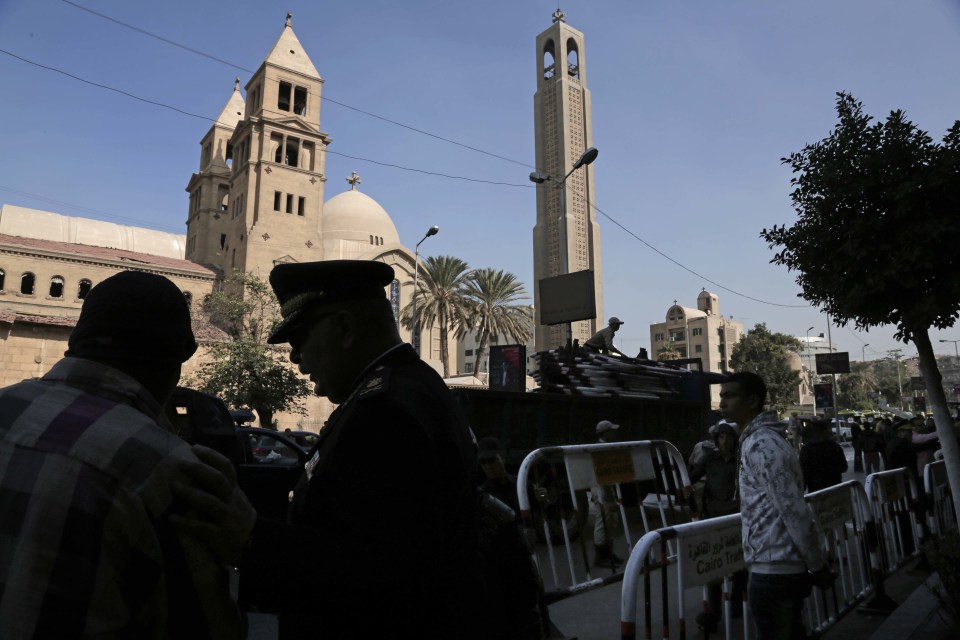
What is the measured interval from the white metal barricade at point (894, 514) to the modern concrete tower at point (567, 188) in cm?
4808

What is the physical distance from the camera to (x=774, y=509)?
11.7ft

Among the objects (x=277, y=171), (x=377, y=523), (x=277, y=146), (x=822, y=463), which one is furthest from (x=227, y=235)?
(x=377, y=523)

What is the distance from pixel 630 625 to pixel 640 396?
818 cm

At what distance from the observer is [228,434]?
5965 mm

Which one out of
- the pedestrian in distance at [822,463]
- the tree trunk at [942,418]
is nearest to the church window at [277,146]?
the pedestrian in distance at [822,463]

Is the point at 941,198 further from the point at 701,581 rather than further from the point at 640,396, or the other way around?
the point at 640,396

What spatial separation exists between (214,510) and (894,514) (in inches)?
321

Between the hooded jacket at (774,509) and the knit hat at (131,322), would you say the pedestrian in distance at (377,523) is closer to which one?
the knit hat at (131,322)

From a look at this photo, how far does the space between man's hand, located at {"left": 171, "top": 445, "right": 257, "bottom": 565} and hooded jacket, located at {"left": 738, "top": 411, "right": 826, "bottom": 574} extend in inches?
127

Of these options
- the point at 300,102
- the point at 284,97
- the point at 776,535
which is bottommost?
→ the point at 776,535

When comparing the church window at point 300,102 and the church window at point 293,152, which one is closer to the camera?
the church window at point 293,152

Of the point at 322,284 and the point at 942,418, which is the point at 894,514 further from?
the point at 322,284

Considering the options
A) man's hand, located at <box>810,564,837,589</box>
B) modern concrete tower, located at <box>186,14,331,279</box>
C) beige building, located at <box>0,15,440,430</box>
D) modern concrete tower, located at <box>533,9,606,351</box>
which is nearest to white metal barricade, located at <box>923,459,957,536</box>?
man's hand, located at <box>810,564,837,589</box>

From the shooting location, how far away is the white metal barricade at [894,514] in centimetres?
648
